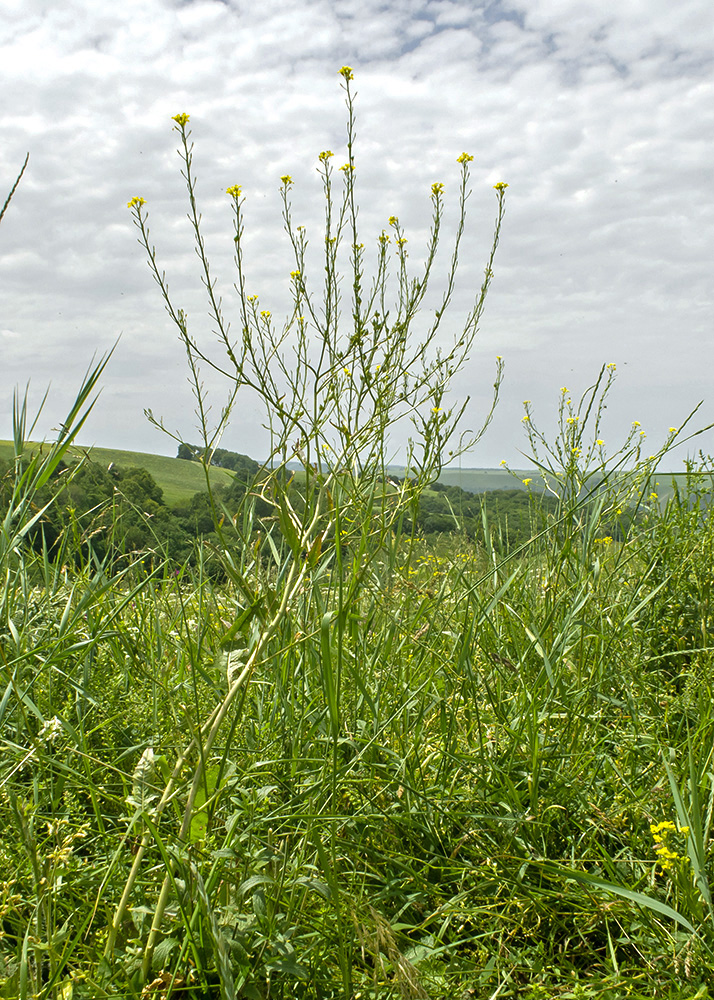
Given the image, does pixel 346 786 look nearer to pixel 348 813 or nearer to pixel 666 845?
pixel 348 813

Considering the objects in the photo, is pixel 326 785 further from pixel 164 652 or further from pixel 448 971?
pixel 164 652

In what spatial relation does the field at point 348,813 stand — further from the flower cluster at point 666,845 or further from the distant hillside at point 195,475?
the distant hillside at point 195,475

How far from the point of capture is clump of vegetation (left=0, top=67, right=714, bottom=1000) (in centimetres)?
117

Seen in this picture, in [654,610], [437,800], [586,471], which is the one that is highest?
[586,471]

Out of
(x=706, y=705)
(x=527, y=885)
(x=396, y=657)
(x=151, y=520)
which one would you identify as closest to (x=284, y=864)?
(x=527, y=885)

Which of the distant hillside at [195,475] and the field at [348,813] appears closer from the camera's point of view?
the field at [348,813]

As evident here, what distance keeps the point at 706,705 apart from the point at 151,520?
6.75 feet

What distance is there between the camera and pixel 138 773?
1.15m

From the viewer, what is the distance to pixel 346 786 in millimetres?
1621

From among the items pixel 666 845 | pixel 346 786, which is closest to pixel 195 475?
pixel 346 786

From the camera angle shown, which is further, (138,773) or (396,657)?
(396,657)

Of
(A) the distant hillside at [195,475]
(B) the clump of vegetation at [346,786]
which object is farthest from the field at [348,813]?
(A) the distant hillside at [195,475]

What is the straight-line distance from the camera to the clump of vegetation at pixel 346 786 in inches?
45.9

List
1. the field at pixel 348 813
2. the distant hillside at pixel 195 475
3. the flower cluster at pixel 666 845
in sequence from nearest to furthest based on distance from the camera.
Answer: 1. the field at pixel 348 813
2. the flower cluster at pixel 666 845
3. the distant hillside at pixel 195 475
